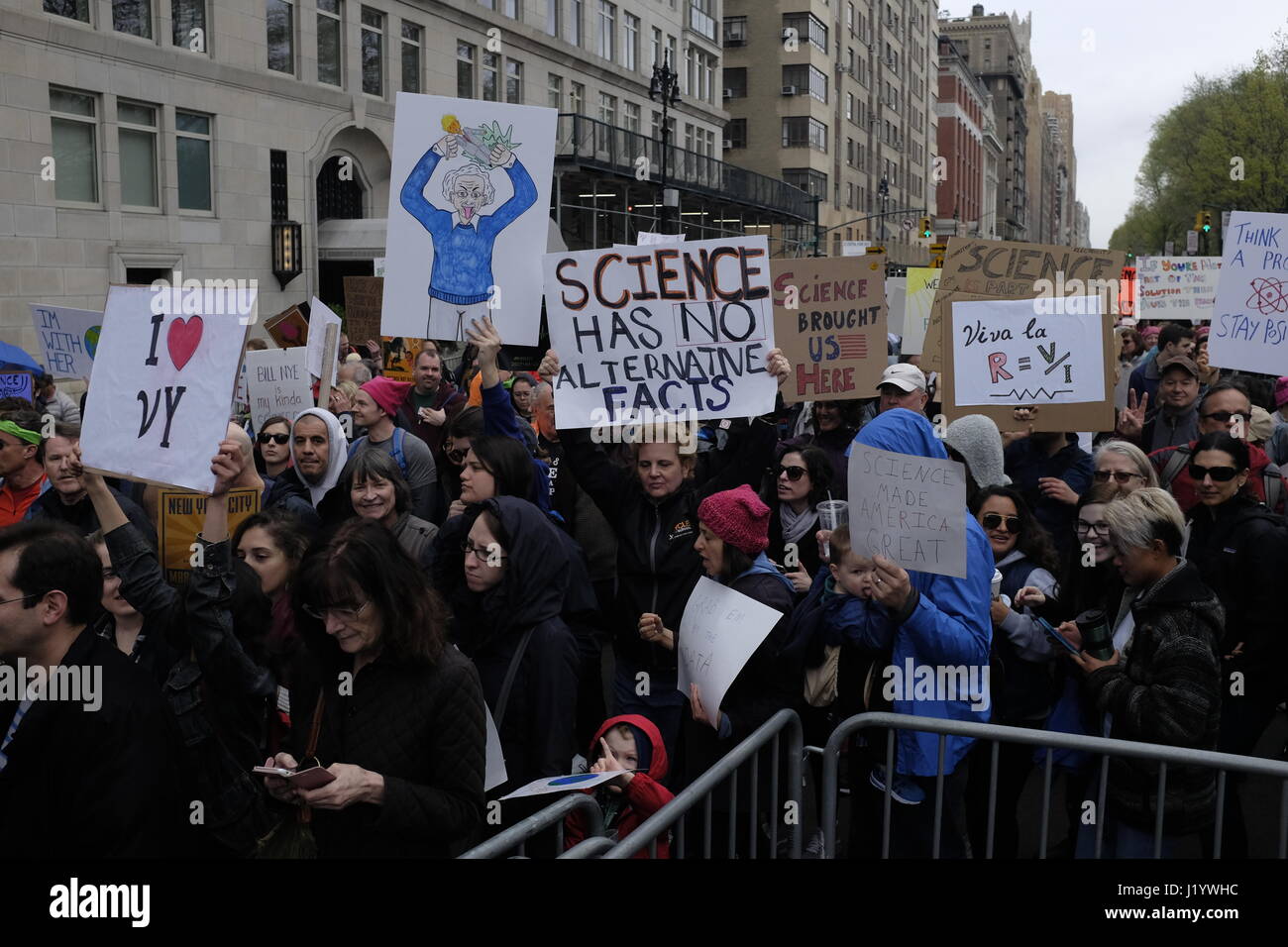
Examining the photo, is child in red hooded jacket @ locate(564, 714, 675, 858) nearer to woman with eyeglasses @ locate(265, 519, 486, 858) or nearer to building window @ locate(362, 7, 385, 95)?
woman with eyeglasses @ locate(265, 519, 486, 858)

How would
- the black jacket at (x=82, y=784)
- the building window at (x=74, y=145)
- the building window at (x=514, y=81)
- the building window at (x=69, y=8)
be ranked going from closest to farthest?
the black jacket at (x=82, y=784) → the building window at (x=69, y=8) → the building window at (x=74, y=145) → the building window at (x=514, y=81)

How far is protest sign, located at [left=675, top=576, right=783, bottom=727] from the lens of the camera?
411 centimetres

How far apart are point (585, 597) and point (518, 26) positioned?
32.0 m

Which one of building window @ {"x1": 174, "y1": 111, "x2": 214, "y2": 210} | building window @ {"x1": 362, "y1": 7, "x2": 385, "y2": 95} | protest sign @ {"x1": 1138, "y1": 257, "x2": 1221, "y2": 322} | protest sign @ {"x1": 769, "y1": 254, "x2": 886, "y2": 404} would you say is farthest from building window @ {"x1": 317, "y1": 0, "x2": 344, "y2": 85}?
protest sign @ {"x1": 769, "y1": 254, "x2": 886, "y2": 404}

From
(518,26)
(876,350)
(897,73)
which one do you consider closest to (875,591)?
(876,350)

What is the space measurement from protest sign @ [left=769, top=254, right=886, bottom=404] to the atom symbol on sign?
2502 mm

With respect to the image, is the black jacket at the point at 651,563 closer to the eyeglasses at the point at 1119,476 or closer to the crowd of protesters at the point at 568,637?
the crowd of protesters at the point at 568,637

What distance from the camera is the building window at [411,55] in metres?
29.1

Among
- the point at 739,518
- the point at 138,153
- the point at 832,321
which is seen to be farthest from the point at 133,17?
the point at 739,518

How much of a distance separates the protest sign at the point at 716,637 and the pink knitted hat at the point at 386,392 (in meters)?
3.24

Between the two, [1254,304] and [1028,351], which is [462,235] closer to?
[1028,351]

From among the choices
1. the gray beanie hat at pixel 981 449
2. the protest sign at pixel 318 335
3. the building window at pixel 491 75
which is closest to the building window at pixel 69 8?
the building window at pixel 491 75

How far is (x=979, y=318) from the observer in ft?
22.8

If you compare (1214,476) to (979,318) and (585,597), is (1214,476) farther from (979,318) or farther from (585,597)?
(585,597)
